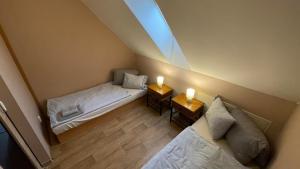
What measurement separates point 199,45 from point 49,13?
83.1 inches

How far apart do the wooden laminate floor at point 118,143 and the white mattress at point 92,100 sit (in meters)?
0.22

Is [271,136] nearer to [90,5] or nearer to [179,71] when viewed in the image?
[179,71]

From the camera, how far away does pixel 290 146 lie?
123 centimetres

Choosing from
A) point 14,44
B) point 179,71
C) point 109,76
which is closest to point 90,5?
point 14,44

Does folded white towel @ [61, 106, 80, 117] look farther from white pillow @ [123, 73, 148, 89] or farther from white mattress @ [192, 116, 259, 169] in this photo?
white mattress @ [192, 116, 259, 169]

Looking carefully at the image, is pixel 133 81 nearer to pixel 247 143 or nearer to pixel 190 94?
pixel 190 94

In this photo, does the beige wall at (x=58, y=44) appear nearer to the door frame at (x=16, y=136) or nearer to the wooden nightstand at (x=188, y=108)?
the door frame at (x=16, y=136)

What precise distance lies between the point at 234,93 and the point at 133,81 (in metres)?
1.74

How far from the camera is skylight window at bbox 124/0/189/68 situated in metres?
1.57

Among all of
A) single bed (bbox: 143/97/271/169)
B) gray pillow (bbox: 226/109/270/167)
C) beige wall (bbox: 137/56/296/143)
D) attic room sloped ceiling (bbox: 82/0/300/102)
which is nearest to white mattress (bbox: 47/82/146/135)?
beige wall (bbox: 137/56/296/143)

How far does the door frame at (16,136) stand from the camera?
50.6 inches

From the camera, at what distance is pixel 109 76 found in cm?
306

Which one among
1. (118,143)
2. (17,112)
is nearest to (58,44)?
(17,112)

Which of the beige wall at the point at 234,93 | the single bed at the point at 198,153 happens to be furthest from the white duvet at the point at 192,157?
the beige wall at the point at 234,93
